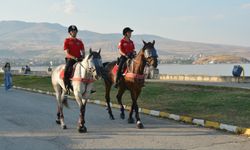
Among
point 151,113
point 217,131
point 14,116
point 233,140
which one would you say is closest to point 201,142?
point 233,140

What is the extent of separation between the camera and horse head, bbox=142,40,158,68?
39.7ft

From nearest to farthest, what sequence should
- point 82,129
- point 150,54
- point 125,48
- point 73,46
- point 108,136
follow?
1. point 108,136
2. point 82,129
3. point 150,54
4. point 73,46
5. point 125,48

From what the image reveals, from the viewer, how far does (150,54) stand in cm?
1216

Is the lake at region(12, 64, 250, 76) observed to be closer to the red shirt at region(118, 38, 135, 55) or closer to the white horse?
the red shirt at region(118, 38, 135, 55)

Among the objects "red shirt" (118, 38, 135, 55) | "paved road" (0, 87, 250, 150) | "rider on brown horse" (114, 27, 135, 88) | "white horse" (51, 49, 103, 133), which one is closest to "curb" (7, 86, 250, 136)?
"paved road" (0, 87, 250, 150)

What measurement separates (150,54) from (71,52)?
243cm

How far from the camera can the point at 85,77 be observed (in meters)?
11.8

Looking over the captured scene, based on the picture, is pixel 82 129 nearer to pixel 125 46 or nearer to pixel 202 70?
pixel 125 46

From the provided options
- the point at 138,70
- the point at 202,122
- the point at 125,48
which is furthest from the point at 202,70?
the point at 138,70

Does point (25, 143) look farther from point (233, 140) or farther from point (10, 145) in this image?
point (233, 140)

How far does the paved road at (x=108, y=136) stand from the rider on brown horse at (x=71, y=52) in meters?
1.60

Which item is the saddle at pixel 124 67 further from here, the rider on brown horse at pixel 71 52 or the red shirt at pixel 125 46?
the rider on brown horse at pixel 71 52

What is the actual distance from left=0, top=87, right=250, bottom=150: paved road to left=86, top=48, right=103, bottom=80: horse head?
168 centimetres

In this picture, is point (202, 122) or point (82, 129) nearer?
point (82, 129)
